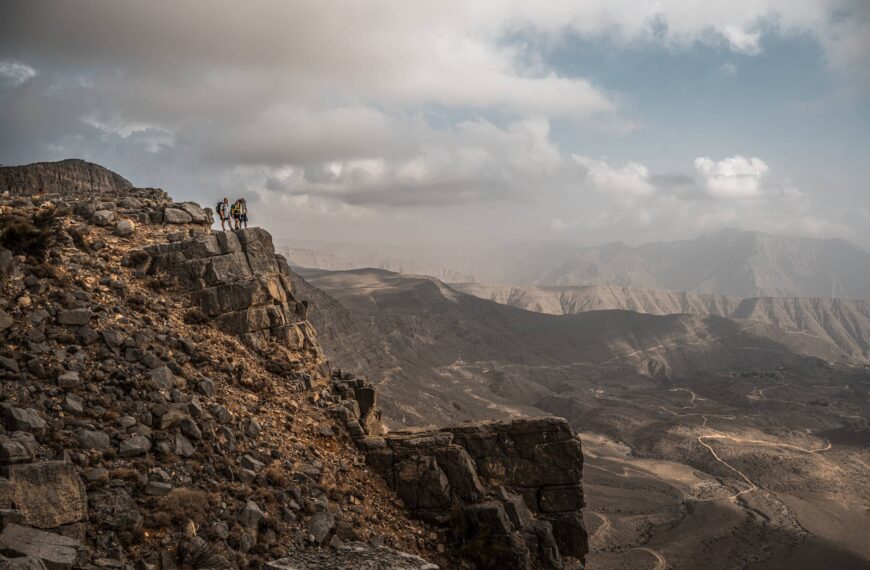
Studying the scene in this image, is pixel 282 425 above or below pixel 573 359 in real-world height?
above

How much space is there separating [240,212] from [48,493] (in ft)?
51.2

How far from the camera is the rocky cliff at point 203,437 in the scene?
1209 centimetres

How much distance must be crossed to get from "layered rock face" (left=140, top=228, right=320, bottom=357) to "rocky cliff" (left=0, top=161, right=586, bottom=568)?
73mm

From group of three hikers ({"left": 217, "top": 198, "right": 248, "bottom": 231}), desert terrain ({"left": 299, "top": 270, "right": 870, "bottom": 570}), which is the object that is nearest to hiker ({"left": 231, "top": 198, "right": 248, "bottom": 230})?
group of three hikers ({"left": 217, "top": 198, "right": 248, "bottom": 231})

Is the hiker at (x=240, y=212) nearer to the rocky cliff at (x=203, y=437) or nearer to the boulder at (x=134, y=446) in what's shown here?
the rocky cliff at (x=203, y=437)

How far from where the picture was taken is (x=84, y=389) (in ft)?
46.8

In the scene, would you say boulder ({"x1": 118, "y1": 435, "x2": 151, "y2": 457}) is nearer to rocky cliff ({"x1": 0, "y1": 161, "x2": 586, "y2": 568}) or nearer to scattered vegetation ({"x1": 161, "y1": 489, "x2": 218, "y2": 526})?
rocky cliff ({"x1": 0, "y1": 161, "x2": 586, "y2": 568})

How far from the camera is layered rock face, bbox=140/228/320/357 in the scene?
19.7m

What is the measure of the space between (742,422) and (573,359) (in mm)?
78419

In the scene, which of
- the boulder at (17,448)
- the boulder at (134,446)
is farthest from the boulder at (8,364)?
the boulder at (134,446)

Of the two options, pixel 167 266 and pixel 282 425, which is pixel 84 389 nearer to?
pixel 282 425

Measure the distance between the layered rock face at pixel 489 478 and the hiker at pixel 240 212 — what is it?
28.1 feet

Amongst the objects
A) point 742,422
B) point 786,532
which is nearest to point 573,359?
point 742,422

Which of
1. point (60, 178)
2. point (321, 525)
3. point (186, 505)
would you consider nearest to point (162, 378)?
point (186, 505)
